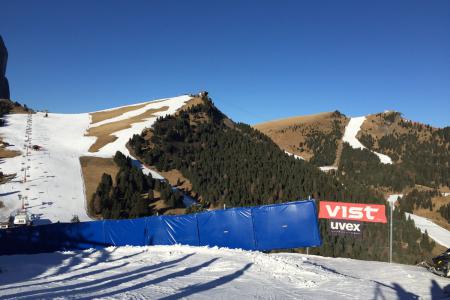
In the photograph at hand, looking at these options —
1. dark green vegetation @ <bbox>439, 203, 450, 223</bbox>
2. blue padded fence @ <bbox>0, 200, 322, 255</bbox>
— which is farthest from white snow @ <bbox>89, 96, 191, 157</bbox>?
dark green vegetation @ <bbox>439, 203, 450, 223</bbox>

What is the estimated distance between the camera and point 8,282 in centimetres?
1288

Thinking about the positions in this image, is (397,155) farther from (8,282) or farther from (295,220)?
(8,282)

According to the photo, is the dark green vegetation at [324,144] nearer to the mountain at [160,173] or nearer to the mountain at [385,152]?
the mountain at [385,152]

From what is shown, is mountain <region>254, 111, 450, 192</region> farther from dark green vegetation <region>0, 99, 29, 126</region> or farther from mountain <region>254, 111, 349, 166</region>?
dark green vegetation <region>0, 99, 29, 126</region>

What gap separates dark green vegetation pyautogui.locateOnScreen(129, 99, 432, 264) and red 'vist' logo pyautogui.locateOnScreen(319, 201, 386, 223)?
5216 millimetres

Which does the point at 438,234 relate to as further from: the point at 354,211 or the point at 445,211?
the point at 354,211

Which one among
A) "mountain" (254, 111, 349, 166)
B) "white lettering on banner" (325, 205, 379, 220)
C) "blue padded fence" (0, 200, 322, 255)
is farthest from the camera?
"mountain" (254, 111, 349, 166)

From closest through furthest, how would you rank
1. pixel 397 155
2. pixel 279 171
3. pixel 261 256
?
pixel 261 256
pixel 279 171
pixel 397 155

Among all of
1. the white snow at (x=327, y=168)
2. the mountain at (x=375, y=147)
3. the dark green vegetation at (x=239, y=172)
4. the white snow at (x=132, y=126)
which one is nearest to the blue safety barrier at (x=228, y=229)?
the dark green vegetation at (x=239, y=172)

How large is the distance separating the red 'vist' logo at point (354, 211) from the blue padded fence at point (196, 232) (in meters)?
0.81

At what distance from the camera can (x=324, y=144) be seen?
390ft

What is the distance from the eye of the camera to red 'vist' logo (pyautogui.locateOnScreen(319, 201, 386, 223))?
15.9 metres

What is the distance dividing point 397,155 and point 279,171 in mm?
65237

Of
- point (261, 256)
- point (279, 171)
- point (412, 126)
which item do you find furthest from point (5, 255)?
point (412, 126)
